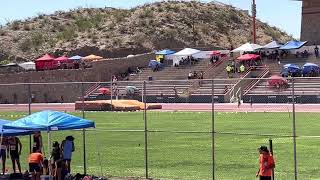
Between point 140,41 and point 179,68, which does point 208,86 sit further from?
point 140,41

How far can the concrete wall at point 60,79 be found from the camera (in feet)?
223

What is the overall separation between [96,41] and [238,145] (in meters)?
68.9

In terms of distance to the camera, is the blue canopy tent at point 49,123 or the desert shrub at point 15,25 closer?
the blue canopy tent at point 49,123

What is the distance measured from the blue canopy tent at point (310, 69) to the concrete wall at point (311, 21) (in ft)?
36.4

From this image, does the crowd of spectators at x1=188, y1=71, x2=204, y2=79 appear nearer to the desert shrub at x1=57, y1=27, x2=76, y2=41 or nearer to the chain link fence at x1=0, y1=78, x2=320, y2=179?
the chain link fence at x1=0, y1=78, x2=320, y2=179

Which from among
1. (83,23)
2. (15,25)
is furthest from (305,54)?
(15,25)

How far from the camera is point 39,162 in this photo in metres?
20.1

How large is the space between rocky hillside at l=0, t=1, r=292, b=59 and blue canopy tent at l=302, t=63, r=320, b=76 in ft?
108

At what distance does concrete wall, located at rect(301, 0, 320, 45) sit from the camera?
77438 mm

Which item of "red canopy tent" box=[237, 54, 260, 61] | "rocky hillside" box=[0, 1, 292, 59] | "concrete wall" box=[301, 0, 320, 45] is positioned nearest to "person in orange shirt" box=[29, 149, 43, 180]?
"red canopy tent" box=[237, 54, 260, 61]

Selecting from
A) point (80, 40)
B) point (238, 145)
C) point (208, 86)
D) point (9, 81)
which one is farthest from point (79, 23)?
point (238, 145)

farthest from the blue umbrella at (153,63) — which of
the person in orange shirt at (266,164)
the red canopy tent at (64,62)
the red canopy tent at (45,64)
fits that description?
the person in orange shirt at (266,164)

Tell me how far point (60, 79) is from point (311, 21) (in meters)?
28.2

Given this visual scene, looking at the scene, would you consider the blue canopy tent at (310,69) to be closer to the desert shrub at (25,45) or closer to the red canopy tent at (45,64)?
the red canopy tent at (45,64)
